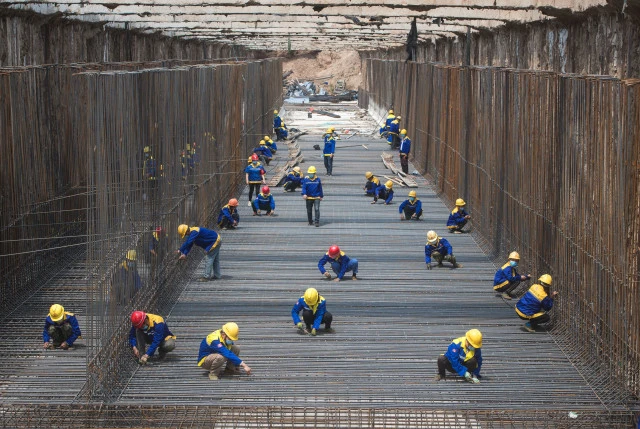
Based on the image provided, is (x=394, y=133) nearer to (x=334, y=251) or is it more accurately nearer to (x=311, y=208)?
(x=311, y=208)

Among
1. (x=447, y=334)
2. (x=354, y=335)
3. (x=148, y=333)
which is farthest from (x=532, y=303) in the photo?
(x=148, y=333)

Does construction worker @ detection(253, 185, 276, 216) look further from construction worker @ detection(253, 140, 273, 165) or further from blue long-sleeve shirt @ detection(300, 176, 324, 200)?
construction worker @ detection(253, 140, 273, 165)

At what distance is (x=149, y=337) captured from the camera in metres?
13.7

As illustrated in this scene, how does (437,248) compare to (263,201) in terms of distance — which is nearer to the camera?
(437,248)

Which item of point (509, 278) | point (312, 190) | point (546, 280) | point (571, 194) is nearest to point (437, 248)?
point (509, 278)

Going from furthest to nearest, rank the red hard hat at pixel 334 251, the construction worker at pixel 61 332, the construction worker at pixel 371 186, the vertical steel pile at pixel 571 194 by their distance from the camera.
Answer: the construction worker at pixel 371 186 → the red hard hat at pixel 334 251 → the construction worker at pixel 61 332 → the vertical steel pile at pixel 571 194

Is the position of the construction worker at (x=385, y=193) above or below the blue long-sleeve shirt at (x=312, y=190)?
below

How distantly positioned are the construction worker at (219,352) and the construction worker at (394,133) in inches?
1059

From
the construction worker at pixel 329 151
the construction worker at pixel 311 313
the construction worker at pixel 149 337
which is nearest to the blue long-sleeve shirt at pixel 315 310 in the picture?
the construction worker at pixel 311 313

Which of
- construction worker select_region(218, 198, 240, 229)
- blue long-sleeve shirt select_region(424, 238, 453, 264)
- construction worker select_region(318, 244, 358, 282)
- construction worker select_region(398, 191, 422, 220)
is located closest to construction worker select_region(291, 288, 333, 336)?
construction worker select_region(318, 244, 358, 282)

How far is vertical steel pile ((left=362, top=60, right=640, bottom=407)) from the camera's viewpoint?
39.8 feet

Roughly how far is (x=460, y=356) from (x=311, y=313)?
8.90 ft

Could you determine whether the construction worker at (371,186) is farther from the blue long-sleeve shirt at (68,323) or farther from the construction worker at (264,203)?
the blue long-sleeve shirt at (68,323)

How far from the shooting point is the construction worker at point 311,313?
1466 centimetres
